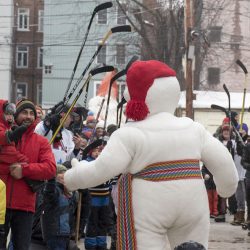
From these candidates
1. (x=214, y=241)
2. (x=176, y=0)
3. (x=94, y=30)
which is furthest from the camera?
(x=94, y=30)

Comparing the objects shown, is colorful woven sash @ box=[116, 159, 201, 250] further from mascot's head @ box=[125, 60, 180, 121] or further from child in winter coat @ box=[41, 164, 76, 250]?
child in winter coat @ box=[41, 164, 76, 250]

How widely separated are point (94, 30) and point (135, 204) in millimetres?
40671

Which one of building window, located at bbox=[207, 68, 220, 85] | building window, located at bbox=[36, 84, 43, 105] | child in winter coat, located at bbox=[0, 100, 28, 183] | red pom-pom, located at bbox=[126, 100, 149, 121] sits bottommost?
building window, located at bbox=[36, 84, 43, 105]

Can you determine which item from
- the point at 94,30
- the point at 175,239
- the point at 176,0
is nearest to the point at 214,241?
the point at 175,239

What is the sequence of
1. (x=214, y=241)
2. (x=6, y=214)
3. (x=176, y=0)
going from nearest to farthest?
1. (x=6, y=214)
2. (x=214, y=241)
3. (x=176, y=0)

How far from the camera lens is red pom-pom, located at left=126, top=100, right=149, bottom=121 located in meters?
4.97

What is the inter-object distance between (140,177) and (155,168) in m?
0.12

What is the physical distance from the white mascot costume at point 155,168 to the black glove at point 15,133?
3.27ft

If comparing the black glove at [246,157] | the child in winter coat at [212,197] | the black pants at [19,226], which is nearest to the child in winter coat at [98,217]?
the black pants at [19,226]

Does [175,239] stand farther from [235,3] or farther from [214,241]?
[235,3]

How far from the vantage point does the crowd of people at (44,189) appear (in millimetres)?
5965

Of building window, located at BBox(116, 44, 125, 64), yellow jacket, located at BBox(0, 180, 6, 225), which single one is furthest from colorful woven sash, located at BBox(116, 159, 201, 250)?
building window, located at BBox(116, 44, 125, 64)

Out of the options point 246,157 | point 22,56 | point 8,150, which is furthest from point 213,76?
point 8,150

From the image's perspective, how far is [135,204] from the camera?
4855mm
